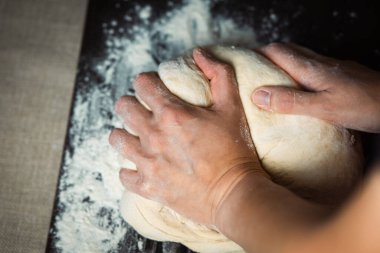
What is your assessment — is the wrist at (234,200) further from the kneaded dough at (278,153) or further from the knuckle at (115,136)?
the knuckle at (115,136)

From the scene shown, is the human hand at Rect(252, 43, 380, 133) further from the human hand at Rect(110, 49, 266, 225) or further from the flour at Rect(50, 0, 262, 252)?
the flour at Rect(50, 0, 262, 252)

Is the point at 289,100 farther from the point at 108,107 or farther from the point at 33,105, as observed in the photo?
the point at 33,105

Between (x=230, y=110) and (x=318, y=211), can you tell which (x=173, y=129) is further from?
(x=318, y=211)

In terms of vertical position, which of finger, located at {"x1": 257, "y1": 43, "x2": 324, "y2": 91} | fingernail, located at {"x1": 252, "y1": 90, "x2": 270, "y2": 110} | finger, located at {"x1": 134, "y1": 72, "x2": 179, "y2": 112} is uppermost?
finger, located at {"x1": 257, "y1": 43, "x2": 324, "y2": 91}

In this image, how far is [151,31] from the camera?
163 cm

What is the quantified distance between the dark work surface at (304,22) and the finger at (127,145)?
59 cm

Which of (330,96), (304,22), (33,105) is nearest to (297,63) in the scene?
(330,96)

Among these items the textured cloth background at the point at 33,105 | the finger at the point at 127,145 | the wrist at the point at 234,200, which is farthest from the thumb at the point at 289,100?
the textured cloth background at the point at 33,105

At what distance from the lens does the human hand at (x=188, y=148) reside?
885mm

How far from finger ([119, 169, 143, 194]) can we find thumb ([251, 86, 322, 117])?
1.20ft

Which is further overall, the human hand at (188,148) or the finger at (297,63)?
the finger at (297,63)

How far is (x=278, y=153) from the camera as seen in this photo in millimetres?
1037

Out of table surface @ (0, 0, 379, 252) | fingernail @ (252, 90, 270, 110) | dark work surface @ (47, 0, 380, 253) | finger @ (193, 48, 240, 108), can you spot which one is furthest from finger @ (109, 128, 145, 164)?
dark work surface @ (47, 0, 380, 253)

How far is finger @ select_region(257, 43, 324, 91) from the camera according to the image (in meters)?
1.09
